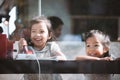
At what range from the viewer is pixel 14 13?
1065mm

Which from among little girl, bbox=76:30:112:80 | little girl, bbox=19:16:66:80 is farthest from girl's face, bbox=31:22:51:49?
little girl, bbox=76:30:112:80

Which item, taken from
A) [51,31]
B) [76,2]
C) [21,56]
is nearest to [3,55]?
[21,56]

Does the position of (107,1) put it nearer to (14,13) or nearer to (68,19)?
(68,19)

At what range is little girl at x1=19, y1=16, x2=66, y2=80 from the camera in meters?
1.07

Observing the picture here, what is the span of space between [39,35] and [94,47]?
0.18m

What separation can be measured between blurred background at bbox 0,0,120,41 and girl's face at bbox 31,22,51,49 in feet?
0.11

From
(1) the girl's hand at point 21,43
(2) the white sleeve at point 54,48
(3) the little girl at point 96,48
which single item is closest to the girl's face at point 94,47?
(3) the little girl at point 96,48

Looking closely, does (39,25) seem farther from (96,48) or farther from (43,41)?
(96,48)

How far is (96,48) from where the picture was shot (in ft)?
3.54

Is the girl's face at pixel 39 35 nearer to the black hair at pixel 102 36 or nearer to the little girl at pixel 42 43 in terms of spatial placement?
the little girl at pixel 42 43

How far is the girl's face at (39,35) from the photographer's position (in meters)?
1.07

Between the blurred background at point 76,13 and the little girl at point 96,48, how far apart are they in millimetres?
21

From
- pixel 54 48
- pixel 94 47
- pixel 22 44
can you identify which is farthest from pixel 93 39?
pixel 22 44

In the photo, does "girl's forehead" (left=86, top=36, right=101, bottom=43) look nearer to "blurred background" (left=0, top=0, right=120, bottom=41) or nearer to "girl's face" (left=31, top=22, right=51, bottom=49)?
"blurred background" (left=0, top=0, right=120, bottom=41)
